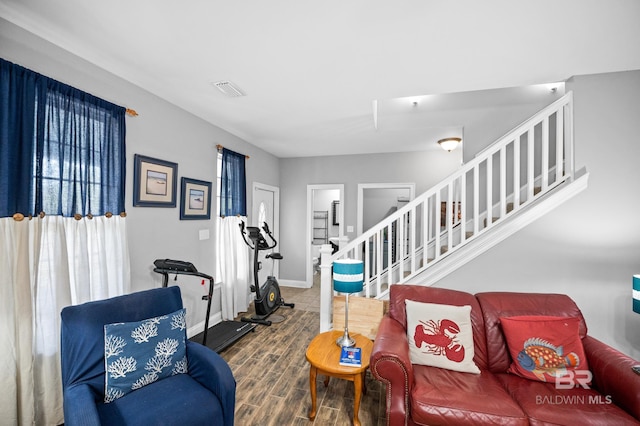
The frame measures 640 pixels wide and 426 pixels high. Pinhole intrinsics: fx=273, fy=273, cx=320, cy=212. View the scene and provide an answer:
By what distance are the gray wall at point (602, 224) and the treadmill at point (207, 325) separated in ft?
10.5

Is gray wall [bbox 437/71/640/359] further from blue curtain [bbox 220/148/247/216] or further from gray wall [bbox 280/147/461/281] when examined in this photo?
blue curtain [bbox 220/148/247/216]

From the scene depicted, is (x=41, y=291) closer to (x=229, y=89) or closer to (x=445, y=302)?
(x=229, y=89)

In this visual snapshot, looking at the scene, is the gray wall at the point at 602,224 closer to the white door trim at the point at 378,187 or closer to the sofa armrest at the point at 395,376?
the sofa armrest at the point at 395,376

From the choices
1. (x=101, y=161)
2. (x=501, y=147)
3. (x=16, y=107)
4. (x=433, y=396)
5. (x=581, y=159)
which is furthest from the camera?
(x=501, y=147)

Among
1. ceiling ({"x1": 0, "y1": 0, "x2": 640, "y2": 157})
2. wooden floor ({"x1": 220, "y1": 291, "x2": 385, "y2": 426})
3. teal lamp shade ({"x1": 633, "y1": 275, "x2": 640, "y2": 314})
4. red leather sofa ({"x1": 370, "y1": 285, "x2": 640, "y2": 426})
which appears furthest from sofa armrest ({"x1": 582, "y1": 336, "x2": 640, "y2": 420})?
ceiling ({"x1": 0, "y1": 0, "x2": 640, "y2": 157})

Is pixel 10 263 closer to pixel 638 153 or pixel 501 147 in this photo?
pixel 501 147

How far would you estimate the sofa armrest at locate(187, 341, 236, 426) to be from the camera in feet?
5.13

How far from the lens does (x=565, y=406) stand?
1.49m

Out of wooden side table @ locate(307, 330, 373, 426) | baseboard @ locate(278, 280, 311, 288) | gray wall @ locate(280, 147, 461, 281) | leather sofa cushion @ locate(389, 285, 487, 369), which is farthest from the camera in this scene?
baseboard @ locate(278, 280, 311, 288)

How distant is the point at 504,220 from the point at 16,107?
12.9 ft

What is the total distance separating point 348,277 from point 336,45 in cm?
179

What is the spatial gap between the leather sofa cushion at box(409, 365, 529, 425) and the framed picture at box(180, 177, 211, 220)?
2869mm

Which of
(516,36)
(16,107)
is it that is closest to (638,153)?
(516,36)

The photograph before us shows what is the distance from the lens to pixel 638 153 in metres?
2.36
